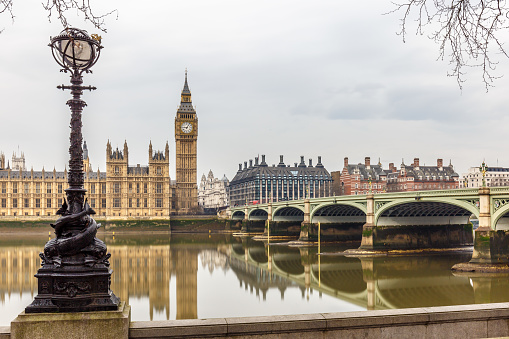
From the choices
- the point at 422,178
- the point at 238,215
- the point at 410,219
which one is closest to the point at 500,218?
the point at 410,219

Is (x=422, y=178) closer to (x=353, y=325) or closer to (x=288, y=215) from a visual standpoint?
(x=288, y=215)

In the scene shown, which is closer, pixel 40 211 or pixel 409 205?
pixel 409 205

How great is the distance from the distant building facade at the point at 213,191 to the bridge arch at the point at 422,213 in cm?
9855

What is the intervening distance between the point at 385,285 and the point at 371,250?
617 inches

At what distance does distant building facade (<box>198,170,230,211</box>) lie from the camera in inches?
6156

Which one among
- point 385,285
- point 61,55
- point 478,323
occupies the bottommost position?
point 385,285

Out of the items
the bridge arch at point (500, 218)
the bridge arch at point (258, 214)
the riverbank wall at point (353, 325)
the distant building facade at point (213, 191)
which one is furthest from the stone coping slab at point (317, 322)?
the distant building facade at point (213, 191)

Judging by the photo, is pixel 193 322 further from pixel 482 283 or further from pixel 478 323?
pixel 482 283

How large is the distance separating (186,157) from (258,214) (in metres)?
29.7

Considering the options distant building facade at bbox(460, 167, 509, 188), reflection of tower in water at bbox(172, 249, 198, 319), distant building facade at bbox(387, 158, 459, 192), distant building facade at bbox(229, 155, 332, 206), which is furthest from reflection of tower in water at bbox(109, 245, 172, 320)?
distant building facade at bbox(460, 167, 509, 188)

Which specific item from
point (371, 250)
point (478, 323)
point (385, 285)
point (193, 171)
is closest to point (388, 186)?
point (193, 171)

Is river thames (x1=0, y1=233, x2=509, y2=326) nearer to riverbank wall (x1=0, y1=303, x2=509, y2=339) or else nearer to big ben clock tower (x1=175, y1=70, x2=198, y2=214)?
riverbank wall (x1=0, y1=303, x2=509, y2=339)

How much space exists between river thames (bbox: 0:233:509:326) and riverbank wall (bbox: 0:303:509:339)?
43.7 feet

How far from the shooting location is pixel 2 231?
80312 mm
